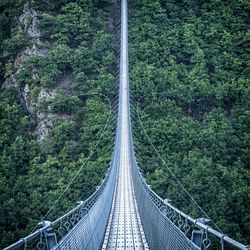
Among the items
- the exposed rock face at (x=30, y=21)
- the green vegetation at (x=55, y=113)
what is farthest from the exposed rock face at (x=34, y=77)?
the green vegetation at (x=55, y=113)

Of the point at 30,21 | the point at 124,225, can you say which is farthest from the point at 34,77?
the point at 124,225

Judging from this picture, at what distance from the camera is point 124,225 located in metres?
6.10

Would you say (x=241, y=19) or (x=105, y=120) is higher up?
(x=241, y=19)

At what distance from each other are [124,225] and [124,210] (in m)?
1.22

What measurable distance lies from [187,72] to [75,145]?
1202cm

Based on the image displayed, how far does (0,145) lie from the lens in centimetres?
1622

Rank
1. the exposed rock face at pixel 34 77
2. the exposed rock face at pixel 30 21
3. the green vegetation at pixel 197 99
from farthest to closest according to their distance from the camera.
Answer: the exposed rock face at pixel 30 21
the exposed rock face at pixel 34 77
the green vegetation at pixel 197 99

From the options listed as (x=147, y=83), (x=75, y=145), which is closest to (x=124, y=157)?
(x=75, y=145)

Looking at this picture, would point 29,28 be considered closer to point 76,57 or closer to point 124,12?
point 76,57

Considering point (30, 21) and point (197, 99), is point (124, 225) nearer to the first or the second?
point (197, 99)

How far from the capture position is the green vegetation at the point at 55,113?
13.9 meters

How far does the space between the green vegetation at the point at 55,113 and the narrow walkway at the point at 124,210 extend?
65.1 inches

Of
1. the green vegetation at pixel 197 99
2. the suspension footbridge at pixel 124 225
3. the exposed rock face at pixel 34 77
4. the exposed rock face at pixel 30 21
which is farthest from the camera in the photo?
the exposed rock face at pixel 30 21

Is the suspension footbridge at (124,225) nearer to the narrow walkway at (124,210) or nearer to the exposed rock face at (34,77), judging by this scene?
the narrow walkway at (124,210)
